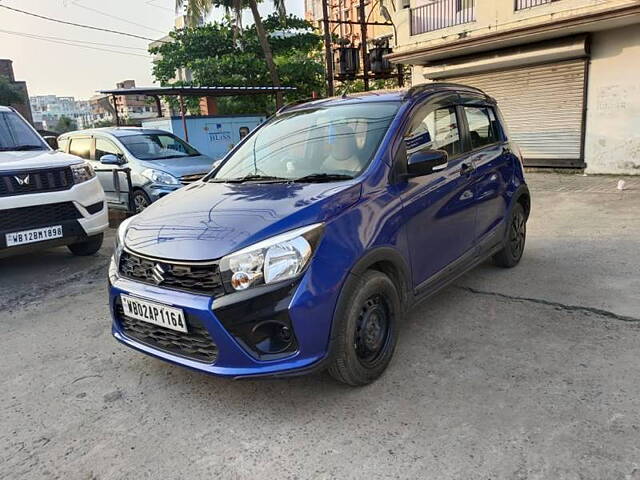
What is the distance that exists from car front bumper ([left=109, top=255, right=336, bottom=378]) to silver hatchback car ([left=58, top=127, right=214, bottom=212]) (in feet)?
17.2

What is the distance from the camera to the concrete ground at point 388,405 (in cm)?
231

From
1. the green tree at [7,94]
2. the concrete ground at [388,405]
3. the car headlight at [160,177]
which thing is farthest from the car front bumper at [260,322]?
the green tree at [7,94]

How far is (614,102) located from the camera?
10.4 meters

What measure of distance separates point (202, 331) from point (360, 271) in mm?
884

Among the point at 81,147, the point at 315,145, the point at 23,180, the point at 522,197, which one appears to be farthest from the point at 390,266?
the point at 81,147

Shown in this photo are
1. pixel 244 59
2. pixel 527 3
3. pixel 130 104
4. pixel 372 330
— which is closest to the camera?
pixel 372 330

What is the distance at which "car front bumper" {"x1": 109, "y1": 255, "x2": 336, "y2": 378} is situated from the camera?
2.46 m

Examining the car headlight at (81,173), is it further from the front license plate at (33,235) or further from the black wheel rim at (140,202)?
the black wheel rim at (140,202)

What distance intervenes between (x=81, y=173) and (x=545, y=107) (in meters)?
10.0

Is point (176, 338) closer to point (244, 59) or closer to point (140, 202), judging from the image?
point (140, 202)

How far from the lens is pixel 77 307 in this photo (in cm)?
457

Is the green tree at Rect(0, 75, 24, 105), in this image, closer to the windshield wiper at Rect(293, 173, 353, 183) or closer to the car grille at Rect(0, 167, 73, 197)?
the car grille at Rect(0, 167, 73, 197)

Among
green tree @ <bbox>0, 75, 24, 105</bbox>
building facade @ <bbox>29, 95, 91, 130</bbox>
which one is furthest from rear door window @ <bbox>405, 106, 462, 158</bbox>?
building facade @ <bbox>29, 95, 91, 130</bbox>

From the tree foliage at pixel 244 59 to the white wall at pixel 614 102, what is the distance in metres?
11.8
